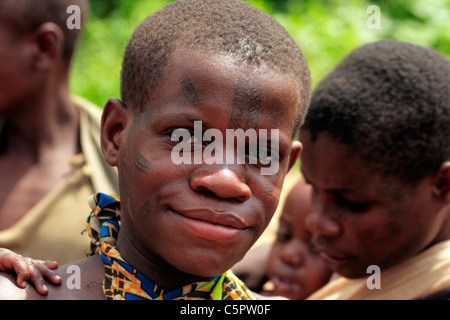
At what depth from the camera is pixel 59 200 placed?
3.51 meters

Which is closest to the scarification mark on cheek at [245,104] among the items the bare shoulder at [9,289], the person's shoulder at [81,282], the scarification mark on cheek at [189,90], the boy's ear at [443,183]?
the scarification mark on cheek at [189,90]

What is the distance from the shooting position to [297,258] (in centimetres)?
364

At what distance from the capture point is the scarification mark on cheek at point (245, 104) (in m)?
1.84

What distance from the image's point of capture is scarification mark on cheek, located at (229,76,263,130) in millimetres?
1842

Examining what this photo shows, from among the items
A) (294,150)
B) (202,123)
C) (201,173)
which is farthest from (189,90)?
(294,150)

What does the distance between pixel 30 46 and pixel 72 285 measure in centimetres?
202

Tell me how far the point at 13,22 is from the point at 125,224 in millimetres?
1935

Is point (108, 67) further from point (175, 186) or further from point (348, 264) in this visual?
point (175, 186)

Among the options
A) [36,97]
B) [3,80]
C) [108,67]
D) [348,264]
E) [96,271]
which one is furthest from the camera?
[108,67]

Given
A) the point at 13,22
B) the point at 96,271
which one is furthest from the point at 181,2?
the point at 13,22

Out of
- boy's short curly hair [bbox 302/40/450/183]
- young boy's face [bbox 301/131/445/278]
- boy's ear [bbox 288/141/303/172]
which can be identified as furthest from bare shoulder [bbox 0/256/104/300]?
boy's short curly hair [bbox 302/40/450/183]

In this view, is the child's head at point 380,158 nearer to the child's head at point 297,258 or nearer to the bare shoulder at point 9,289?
the child's head at point 297,258

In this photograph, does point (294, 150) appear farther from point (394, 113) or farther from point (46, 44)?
point (46, 44)

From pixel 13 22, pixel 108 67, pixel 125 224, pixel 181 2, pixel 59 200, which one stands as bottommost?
pixel 125 224
